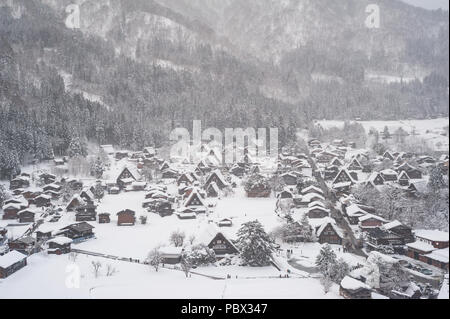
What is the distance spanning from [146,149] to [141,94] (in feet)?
113

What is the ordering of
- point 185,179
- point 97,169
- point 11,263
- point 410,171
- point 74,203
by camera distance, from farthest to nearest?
point 97,169 → point 185,179 → point 410,171 → point 74,203 → point 11,263

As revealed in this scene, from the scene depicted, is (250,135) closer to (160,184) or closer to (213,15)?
(160,184)

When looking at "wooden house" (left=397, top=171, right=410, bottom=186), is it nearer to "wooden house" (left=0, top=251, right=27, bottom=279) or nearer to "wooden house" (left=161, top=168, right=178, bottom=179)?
"wooden house" (left=161, top=168, right=178, bottom=179)

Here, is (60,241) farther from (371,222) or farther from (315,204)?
(371,222)

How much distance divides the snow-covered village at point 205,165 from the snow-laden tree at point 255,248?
9cm

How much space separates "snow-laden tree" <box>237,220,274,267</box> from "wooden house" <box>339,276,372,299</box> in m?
5.52

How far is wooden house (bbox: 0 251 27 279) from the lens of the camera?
19.5 m

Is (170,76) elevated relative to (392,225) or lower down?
elevated

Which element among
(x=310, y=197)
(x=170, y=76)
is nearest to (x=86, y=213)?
(x=310, y=197)

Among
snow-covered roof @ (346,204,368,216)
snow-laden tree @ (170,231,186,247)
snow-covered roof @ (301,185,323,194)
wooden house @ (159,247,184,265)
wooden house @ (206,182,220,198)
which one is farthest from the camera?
wooden house @ (206,182,220,198)

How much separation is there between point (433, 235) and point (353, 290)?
420 inches

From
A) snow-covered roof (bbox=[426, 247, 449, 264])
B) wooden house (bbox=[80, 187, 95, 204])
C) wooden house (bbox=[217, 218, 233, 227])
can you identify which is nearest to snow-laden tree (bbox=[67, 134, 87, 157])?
wooden house (bbox=[80, 187, 95, 204])

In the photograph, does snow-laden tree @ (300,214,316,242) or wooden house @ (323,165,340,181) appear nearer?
snow-laden tree @ (300,214,316,242)

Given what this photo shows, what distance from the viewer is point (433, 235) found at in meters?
24.2
